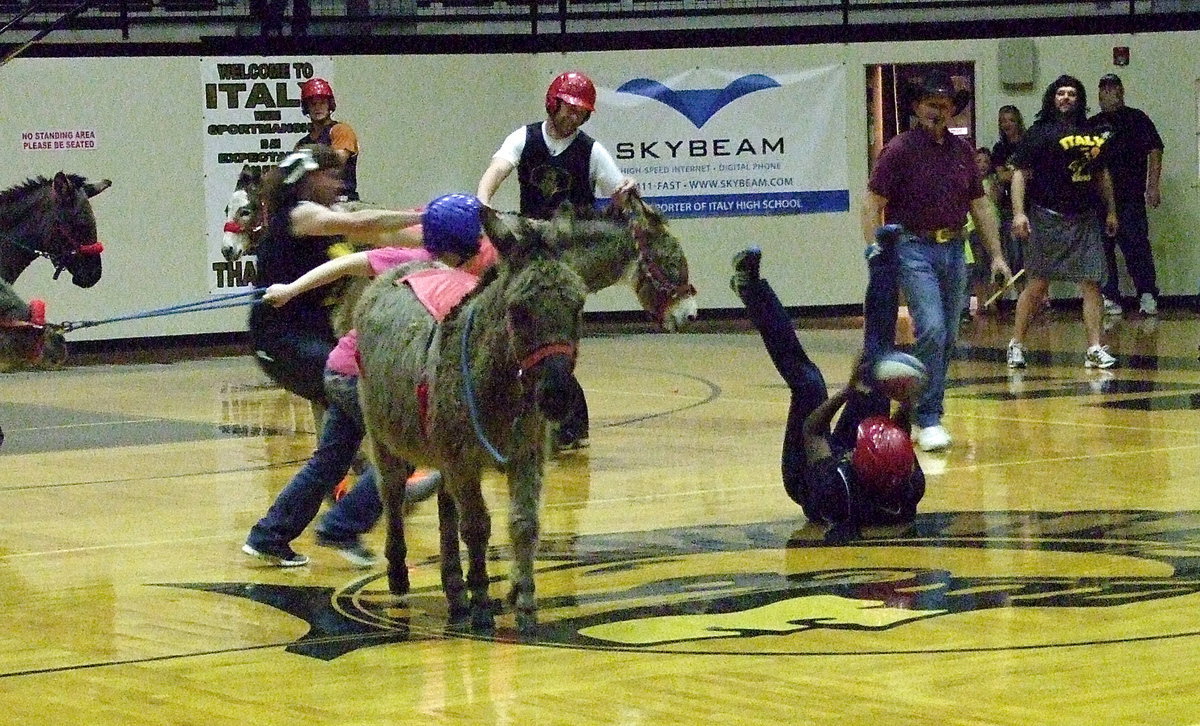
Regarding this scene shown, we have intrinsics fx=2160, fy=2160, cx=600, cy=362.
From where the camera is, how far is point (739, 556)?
8.47m

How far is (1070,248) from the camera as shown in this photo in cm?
1628

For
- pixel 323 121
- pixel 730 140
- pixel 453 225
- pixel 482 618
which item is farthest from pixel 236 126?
pixel 482 618

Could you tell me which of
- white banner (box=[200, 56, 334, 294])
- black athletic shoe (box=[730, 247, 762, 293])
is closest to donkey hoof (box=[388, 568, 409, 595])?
black athletic shoe (box=[730, 247, 762, 293])

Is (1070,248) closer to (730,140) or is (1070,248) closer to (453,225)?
(730,140)

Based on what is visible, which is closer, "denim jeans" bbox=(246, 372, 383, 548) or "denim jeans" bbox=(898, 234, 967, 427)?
"denim jeans" bbox=(246, 372, 383, 548)

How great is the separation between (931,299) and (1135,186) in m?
10.6

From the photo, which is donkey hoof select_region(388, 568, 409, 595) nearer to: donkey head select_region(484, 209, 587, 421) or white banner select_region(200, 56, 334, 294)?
donkey head select_region(484, 209, 587, 421)

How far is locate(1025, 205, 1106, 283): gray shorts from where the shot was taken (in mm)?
16234

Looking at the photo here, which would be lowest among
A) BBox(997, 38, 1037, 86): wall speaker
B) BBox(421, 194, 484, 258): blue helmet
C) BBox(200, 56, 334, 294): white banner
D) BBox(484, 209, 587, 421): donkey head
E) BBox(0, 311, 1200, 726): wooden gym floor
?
BBox(0, 311, 1200, 726): wooden gym floor

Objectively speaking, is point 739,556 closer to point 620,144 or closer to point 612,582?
point 612,582

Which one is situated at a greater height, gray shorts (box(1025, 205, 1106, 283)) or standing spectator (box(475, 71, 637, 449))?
standing spectator (box(475, 71, 637, 449))

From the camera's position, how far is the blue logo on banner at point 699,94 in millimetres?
21922

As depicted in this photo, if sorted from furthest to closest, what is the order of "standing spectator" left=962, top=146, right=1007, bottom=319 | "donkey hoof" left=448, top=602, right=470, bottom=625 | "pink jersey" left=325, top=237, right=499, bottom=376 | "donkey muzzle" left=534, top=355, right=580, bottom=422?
"standing spectator" left=962, top=146, right=1007, bottom=319 → "pink jersey" left=325, top=237, right=499, bottom=376 → "donkey hoof" left=448, top=602, right=470, bottom=625 → "donkey muzzle" left=534, top=355, right=580, bottom=422

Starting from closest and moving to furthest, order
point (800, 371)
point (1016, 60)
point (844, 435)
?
point (844, 435) < point (800, 371) < point (1016, 60)
